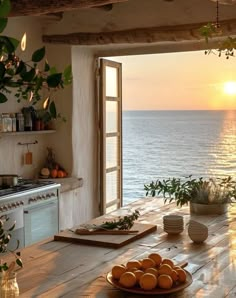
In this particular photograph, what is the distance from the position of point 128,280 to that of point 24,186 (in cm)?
282

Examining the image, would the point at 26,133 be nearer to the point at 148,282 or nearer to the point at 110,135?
the point at 110,135

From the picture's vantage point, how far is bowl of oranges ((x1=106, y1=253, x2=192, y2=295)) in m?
1.83

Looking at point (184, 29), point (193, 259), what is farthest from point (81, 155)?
point (193, 259)

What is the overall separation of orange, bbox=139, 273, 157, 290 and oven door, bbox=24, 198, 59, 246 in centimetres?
262

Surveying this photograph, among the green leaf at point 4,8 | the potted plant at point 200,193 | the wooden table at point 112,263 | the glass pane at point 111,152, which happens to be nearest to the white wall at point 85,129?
the glass pane at point 111,152

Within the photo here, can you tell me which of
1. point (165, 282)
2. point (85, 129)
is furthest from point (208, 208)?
point (85, 129)

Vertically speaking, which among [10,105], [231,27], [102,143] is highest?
[231,27]

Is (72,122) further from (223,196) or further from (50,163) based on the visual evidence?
(223,196)

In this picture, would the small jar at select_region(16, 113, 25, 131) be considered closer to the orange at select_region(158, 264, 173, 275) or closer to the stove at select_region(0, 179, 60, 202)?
the stove at select_region(0, 179, 60, 202)

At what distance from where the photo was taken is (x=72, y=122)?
5441 millimetres

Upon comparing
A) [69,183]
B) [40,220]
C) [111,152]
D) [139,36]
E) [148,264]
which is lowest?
[40,220]

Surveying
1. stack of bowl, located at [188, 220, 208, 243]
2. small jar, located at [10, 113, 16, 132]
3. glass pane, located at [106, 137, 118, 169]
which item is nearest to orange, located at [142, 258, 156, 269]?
stack of bowl, located at [188, 220, 208, 243]

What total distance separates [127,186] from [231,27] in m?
6.19

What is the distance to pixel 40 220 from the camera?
4551 mm
